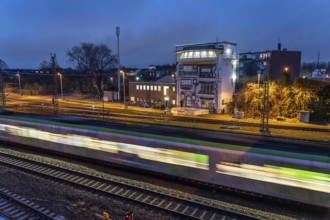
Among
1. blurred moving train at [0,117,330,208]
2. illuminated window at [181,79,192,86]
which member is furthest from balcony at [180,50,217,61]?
blurred moving train at [0,117,330,208]

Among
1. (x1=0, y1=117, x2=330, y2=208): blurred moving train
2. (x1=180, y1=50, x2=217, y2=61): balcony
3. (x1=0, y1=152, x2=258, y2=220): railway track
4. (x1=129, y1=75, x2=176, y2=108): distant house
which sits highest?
A: (x1=180, y1=50, x2=217, y2=61): balcony

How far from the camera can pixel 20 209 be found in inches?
482

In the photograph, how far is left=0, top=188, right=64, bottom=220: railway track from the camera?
37.9 ft

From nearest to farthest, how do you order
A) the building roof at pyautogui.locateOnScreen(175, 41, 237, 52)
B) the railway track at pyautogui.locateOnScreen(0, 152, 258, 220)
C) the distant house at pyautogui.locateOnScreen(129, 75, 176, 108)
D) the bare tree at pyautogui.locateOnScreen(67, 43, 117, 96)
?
the railway track at pyautogui.locateOnScreen(0, 152, 258, 220)
the building roof at pyautogui.locateOnScreen(175, 41, 237, 52)
the distant house at pyautogui.locateOnScreen(129, 75, 176, 108)
the bare tree at pyautogui.locateOnScreen(67, 43, 117, 96)

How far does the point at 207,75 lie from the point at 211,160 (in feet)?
126

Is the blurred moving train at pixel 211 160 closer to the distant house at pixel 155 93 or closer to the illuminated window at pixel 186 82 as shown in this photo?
the illuminated window at pixel 186 82

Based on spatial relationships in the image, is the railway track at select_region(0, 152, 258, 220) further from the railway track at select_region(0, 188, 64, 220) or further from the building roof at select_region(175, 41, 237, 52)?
Result: the building roof at select_region(175, 41, 237, 52)

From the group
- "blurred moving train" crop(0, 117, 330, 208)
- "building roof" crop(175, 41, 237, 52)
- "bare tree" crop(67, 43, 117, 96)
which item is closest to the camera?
"blurred moving train" crop(0, 117, 330, 208)

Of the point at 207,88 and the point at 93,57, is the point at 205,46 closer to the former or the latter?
the point at 207,88

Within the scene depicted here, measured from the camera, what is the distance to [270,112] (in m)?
43.8

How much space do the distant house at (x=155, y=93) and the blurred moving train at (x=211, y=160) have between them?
1439 inches

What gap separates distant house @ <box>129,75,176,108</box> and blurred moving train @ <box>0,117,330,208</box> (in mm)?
36554

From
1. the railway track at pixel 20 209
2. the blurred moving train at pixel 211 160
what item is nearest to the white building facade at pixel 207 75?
the blurred moving train at pixel 211 160

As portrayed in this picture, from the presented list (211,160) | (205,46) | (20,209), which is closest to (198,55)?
(205,46)
